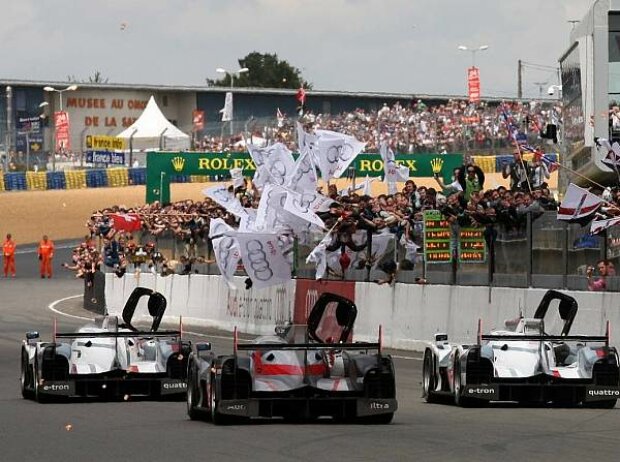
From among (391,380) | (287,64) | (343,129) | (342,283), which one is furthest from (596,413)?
(287,64)

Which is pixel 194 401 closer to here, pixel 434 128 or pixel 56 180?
pixel 434 128

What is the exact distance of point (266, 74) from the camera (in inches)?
5586

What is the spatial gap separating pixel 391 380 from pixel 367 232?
1221 cm

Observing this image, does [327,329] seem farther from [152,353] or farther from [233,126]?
[233,126]

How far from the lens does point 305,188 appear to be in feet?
82.4

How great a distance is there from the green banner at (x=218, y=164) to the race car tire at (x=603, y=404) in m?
27.8

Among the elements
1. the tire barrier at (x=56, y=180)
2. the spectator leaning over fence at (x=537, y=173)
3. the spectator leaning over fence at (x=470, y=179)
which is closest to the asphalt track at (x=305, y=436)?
the spectator leaning over fence at (x=470, y=179)

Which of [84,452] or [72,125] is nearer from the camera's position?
[84,452]

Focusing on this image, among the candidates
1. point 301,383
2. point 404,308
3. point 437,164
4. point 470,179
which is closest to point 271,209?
point 404,308

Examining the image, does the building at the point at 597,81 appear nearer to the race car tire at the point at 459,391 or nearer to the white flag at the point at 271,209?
the white flag at the point at 271,209

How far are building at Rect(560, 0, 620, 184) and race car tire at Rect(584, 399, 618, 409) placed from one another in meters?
8.79

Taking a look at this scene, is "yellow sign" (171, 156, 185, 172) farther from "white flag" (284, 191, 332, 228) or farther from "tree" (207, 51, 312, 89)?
"tree" (207, 51, 312, 89)

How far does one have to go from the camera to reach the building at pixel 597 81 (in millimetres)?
24953

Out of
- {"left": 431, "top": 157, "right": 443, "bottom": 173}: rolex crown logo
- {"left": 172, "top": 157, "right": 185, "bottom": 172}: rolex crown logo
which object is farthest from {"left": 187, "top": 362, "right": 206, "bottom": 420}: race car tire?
{"left": 431, "top": 157, "right": 443, "bottom": 173}: rolex crown logo
